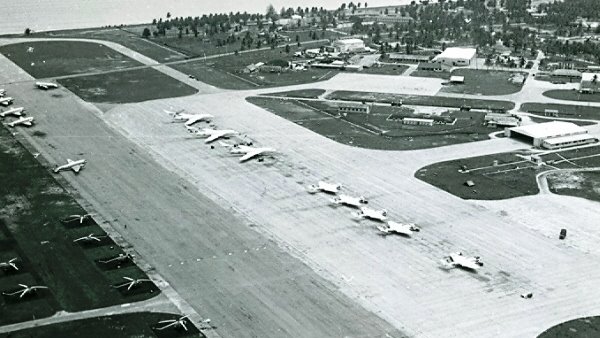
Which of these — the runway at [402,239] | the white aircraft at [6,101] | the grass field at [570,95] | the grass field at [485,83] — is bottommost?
the runway at [402,239]

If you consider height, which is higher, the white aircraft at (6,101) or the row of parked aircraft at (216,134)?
the white aircraft at (6,101)

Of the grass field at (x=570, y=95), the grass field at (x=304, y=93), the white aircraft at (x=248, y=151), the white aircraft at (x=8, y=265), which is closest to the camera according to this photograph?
the white aircraft at (x=8, y=265)

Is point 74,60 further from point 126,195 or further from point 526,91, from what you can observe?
point 526,91

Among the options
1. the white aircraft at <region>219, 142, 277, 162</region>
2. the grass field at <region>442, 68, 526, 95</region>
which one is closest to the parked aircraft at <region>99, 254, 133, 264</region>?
the white aircraft at <region>219, 142, 277, 162</region>

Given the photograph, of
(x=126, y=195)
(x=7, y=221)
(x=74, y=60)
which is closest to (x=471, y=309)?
(x=126, y=195)

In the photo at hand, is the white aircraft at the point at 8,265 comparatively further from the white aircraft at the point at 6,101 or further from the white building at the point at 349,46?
the white building at the point at 349,46

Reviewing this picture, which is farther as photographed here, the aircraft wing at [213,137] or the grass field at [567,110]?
the grass field at [567,110]

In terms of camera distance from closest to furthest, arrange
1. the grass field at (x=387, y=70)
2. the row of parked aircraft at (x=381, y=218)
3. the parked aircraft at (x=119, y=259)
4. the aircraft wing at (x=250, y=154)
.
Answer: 1. the parked aircraft at (x=119, y=259)
2. the row of parked aircraft at (x=381, y=218)
3. the aircraft wing at (x=250, y=154)
4. the grass field at (x=387, y=70)

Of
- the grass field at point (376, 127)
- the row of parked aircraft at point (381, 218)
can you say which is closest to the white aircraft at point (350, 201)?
the row of parked aircraft at point (381, 218)
